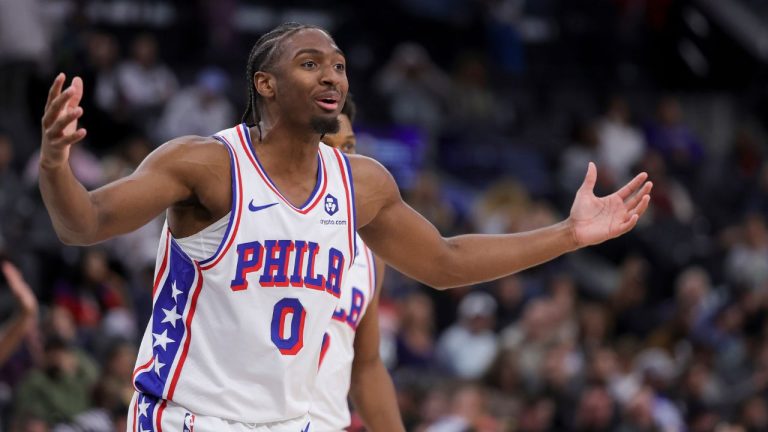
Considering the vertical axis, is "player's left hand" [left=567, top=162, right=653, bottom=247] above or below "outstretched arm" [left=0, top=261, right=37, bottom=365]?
above

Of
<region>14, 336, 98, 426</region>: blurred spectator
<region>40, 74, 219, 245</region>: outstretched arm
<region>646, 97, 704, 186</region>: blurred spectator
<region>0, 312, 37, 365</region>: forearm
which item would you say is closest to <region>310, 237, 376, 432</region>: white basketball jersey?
<region>40, 74, 219, 245</region>: outstretched arm

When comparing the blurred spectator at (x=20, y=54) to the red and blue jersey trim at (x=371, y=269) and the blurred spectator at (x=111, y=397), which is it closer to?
Result: the blurred spectator at (x=111, y=397)

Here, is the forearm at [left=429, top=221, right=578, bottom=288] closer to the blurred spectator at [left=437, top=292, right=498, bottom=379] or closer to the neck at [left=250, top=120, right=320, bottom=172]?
the neck at [left=250, top=120, right=320, bottom=172]

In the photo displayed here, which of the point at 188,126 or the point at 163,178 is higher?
the point at 188,126

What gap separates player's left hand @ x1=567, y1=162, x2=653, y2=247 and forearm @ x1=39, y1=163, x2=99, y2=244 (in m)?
2.00

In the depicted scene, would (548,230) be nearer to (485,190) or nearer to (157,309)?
(157,309)

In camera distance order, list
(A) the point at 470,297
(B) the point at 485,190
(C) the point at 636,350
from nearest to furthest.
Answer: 1. (A) the point at 470,297
2. (C) the point at 636,350
3. (B) the point at 485,190

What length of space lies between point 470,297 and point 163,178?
8.66m

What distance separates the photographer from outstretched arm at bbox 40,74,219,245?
4059 millimetres

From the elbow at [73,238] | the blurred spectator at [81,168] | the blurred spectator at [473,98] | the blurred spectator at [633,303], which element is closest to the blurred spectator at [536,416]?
the blurred spectator at [633,303]

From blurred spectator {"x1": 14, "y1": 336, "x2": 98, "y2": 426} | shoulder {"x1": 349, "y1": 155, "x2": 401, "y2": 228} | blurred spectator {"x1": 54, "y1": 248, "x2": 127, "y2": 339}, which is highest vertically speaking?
shoulder {"x1": 349, "y1": 155, "x2": 401, "y2": 228}

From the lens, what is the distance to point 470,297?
12.9m

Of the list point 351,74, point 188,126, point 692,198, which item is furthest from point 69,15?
point 692,198

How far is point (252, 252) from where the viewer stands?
15.2 feet
